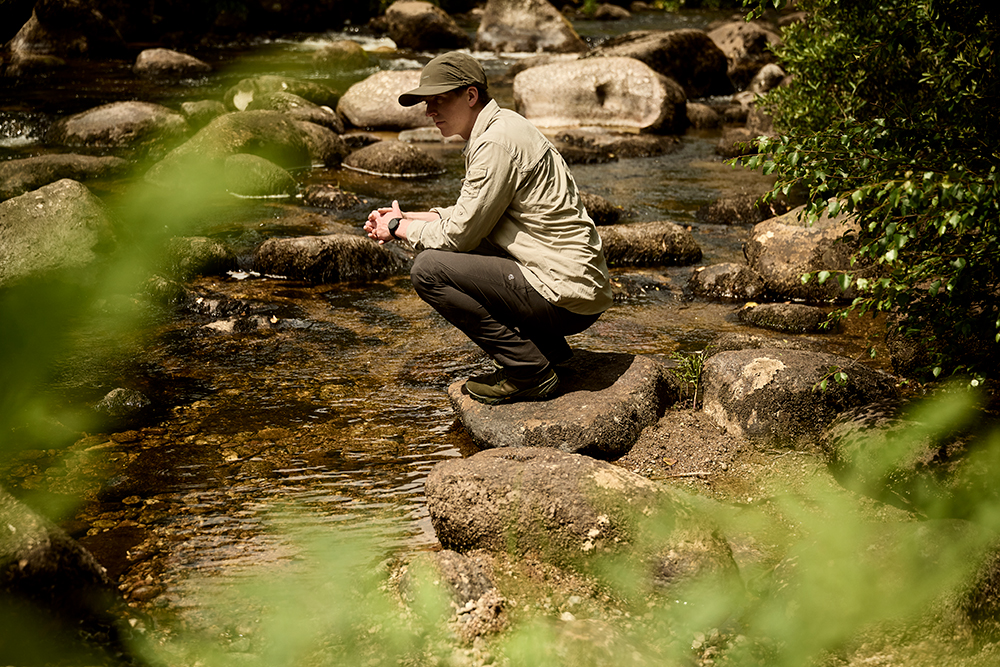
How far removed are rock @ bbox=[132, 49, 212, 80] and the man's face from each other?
50.0 feet

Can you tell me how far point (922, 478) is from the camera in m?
3.81

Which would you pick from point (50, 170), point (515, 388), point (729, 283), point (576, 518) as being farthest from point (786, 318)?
point (50, 170)

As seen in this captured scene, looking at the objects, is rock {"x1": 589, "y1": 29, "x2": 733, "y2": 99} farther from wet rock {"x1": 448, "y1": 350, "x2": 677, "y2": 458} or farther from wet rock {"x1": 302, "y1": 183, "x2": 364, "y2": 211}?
wet rock {"x1": 448, "y1": 350, "x2": 677, "y2": 458}

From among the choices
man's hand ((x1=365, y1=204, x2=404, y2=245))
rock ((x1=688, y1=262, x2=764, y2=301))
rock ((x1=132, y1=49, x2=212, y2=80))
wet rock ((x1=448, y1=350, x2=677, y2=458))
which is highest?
man's hand ((x1=365, y1=204, x2=404, y2=245))

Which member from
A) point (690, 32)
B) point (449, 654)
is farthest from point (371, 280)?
point (690, 32)

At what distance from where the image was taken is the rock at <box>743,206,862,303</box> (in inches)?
284

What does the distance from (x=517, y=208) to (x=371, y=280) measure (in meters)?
3.43

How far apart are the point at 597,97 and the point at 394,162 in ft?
14.9

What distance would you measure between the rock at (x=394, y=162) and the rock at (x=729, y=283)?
5185 mm

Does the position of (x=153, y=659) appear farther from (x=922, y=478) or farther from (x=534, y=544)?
(x=922, y=478)

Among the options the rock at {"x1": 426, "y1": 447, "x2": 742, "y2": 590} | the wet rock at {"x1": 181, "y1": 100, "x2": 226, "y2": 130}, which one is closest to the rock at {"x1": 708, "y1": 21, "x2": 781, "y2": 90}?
the wet rock at {"x1": 181, "y1": 100, "x2": 226, "y2": 130}

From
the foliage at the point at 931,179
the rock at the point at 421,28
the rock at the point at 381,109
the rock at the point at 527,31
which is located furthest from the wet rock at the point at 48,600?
the rock at the point at 421,28

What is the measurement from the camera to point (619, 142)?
13.2 meters

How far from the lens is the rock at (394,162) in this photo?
37.9ft
